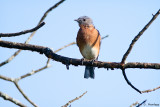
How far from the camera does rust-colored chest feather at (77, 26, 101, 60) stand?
706cm

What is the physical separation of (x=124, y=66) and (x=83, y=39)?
3808 mm

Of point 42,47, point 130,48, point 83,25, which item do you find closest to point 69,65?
point 42,47

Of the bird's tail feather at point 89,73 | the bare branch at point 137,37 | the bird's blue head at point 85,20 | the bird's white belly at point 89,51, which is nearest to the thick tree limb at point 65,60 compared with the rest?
the bare branch at point 137,37

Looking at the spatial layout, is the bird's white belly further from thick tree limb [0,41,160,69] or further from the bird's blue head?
thick tree limb [0,41,160,69]

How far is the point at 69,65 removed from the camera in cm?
379

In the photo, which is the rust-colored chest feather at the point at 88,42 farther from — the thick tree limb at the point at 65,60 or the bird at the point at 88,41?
the thick tree limb at the point at 65,60

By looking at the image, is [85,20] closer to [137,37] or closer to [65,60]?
[65,60]

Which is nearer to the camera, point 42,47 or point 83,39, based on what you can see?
point 42,47

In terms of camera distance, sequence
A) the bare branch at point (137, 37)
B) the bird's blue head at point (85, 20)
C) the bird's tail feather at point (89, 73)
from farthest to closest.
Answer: the bird's tail feather at point (89, 73) < the bird's blue head at point (85, 20) < the bare branch at point (137, 37)

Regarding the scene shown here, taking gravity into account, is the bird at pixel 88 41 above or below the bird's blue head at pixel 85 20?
below

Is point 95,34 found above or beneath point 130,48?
above

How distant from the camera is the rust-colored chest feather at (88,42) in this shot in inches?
278

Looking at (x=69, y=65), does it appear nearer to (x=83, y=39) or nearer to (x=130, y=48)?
(x=130, y=48)

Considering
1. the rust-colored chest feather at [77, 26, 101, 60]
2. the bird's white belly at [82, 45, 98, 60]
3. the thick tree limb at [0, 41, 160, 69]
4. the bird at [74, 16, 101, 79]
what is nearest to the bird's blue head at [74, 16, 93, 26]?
the bird at [74, 16, 101, 79]
